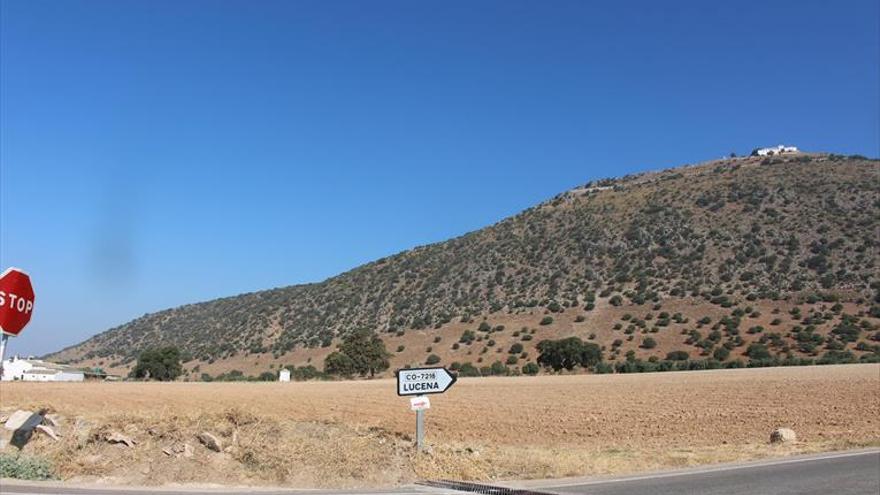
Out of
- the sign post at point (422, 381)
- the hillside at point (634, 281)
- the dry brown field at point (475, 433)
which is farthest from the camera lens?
the hillside at point (634, 281)

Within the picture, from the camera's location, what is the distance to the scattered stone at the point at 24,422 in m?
13.3

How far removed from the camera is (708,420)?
84.6 ft

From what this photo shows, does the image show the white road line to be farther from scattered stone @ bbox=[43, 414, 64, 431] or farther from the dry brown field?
scattered stone @ bbox=[43, 414, 64, 431]

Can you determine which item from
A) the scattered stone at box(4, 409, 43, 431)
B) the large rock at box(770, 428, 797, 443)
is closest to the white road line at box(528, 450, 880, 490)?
the large rock at box(770, 428, 797, 443)

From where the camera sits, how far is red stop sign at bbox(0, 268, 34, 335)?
10.3 metres

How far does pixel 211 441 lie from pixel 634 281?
78.7 meters

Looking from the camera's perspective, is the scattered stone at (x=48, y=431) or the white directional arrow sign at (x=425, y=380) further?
the white directional arrow sign at (x=425, y=380)

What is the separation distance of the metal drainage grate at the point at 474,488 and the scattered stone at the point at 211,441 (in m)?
3.54

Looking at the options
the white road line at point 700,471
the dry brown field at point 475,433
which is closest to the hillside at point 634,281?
the dry brown field at point 475,433

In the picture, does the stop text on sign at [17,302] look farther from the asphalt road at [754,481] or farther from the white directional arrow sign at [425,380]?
the asphalt road at [754,481]

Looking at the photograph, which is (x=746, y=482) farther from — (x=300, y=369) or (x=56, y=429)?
(x=300, y=369)

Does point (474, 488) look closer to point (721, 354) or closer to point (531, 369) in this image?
point (531, 369)

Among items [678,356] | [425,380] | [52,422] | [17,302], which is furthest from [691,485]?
[678,356]

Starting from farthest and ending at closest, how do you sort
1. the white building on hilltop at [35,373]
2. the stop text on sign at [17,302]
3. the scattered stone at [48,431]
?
the white building on hilltop at [35,373] → the scattered stone at [48,431] → the stop text on sign at [17,302]
